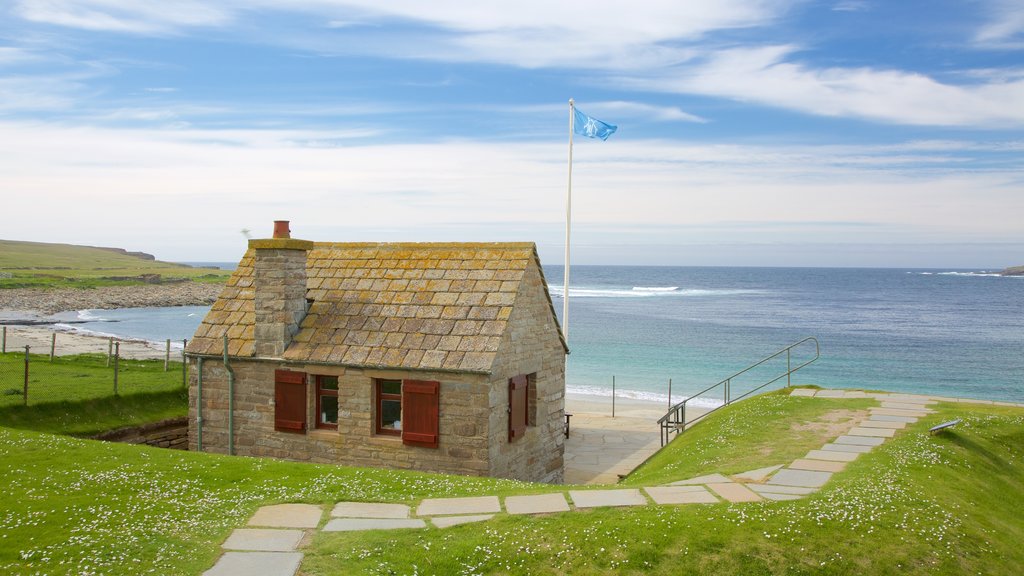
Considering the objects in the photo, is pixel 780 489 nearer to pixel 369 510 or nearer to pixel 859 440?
pixel 859 440

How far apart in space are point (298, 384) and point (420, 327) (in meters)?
3.30

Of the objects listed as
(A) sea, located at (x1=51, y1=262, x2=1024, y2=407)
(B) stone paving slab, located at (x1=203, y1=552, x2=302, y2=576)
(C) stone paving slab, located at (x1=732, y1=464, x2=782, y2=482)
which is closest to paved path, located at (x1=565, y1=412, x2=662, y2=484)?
(A) sea, located at (x1=51, y1=262, x2=1024, y2=407)

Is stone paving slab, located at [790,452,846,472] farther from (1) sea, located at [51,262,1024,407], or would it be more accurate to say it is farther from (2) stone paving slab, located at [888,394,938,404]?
(2) stone paving slab, located at [888,394,938,404]

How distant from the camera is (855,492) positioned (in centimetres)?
1199

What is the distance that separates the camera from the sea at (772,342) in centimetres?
4881

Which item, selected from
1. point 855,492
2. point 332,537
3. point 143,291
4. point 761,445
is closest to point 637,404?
point 761,445

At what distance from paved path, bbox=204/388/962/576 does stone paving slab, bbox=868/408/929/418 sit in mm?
4992

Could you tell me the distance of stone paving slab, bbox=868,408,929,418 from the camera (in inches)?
764

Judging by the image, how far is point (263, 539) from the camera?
392 inches

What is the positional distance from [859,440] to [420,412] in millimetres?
9702

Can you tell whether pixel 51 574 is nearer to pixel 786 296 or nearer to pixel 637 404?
pixel 637 404

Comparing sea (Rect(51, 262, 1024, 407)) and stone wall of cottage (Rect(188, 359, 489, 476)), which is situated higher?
stone wall of cottage (Rect(188, 359, 489, 476))

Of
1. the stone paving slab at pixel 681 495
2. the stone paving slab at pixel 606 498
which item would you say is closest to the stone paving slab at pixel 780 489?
the stone paving slab at pixel 681 495

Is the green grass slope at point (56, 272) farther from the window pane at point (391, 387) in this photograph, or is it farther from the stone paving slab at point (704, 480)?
the stone paving slab at point (704, 480)
